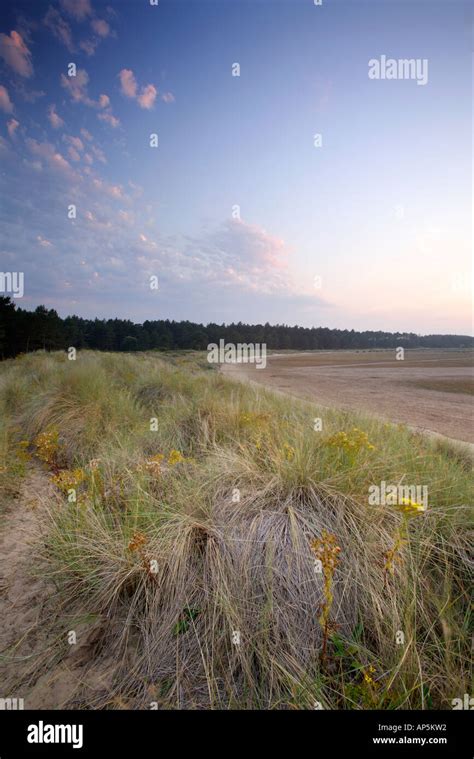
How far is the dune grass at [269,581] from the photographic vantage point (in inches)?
61.4

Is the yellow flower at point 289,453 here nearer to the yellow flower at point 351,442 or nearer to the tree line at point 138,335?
the yellow flower at point 351,442

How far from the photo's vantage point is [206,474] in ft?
9.85

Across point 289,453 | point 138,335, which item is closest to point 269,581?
point 289,453

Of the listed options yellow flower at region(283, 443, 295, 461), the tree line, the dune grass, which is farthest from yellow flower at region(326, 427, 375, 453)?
the tree line

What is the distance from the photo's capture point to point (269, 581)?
192cm

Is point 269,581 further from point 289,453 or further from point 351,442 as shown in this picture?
point 351,442

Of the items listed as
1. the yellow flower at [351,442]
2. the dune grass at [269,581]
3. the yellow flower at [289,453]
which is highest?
the yellow flower at [351,442]

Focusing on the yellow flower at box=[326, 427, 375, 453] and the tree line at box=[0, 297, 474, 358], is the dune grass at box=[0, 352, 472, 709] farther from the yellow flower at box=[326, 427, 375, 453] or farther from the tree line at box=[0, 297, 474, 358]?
the tree line at box=[0, 297, 474, 358]

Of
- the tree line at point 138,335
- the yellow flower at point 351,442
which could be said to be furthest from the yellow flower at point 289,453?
the tree line at point 138,335

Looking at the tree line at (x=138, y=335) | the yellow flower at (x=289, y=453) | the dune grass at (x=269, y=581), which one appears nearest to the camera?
the dune grass at (x=269, y=581)

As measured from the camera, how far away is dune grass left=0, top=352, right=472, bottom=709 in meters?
1.56
